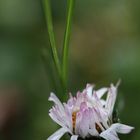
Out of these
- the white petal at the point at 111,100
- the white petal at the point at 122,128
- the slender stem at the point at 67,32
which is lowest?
the white petal at the point at 122,128

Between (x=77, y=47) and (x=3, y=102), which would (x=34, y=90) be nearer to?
(x=3, y=102)

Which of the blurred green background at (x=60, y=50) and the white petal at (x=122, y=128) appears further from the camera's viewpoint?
the blurred green background at (x=60, y=50)

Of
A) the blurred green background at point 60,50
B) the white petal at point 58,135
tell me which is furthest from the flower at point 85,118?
the blurred green background at point 60,50

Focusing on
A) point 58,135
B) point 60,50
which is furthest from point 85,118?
point 60,50

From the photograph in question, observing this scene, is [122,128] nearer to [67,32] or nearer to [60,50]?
[67,32]

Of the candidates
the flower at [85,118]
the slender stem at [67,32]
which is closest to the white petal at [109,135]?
the flower at [85,118]

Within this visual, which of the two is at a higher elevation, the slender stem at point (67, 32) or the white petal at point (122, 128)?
the slender stem at point (67, 32)

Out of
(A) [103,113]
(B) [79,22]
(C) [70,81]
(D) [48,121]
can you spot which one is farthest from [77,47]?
(A) [103,113]

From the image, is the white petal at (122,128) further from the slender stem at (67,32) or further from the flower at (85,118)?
the slender stem at (67,32)
